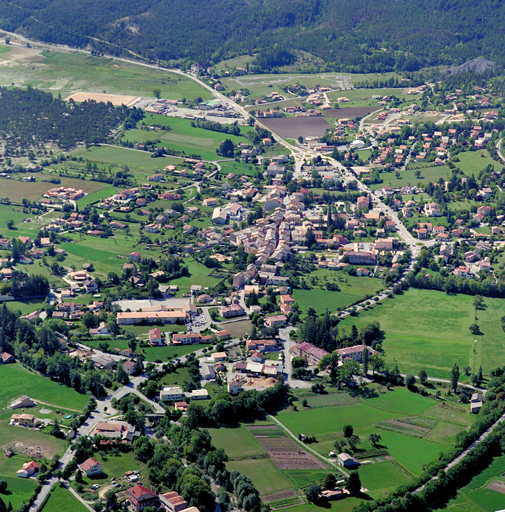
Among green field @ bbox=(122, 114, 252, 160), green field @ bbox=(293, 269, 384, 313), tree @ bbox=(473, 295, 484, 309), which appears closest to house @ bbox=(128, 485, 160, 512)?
green field @ bbox=(293, 269, 384, 313)

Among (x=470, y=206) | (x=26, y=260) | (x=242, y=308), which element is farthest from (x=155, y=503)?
(x=470, y=206)

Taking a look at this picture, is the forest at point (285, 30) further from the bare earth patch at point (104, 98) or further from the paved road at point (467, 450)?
the paved road at point (467, 450)

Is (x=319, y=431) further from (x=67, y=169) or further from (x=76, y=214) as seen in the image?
(x=67, y=169)

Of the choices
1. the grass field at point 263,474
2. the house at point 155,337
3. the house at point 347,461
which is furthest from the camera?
the house at point 155,337

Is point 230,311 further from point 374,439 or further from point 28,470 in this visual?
point 28,470

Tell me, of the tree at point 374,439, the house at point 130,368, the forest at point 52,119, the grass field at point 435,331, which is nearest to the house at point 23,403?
the house at point 130,368
